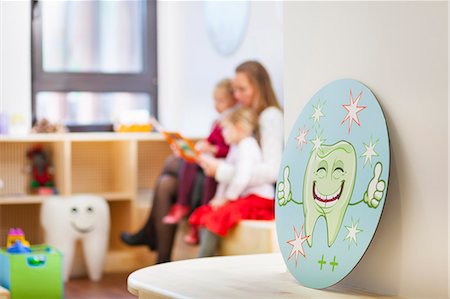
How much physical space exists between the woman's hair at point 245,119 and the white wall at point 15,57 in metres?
1.57

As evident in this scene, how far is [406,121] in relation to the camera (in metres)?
1.84

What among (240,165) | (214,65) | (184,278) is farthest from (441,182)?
(214,65)

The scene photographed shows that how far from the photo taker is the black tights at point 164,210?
4797 millimetres

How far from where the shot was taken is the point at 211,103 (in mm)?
5586

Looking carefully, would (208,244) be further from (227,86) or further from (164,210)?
(227,86)

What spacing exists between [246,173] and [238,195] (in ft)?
0.43

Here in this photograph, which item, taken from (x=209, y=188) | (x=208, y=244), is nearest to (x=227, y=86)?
(x=209, y=188)

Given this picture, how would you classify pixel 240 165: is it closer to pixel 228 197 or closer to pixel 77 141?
pixel 228 197

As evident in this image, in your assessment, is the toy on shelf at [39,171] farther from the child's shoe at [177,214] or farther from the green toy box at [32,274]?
the green toy box at [32,274]

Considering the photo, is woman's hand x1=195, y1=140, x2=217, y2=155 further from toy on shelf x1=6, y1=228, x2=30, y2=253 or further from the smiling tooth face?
the smiling tooth face

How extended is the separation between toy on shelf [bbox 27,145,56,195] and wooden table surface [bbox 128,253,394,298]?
311 cm

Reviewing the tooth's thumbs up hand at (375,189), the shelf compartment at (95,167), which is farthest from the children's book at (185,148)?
the tooth's thumbs up hand at (375,189)

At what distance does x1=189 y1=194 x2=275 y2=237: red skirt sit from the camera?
414 centimetres

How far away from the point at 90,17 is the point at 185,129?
1.00 meters
